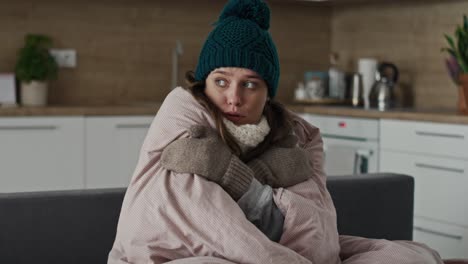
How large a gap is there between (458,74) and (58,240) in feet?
8.08

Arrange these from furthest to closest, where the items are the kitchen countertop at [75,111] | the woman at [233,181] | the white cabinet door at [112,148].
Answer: the white cabinet door at [112,148] → the kitchen countertop at [75,111] → the woman at [233,181]

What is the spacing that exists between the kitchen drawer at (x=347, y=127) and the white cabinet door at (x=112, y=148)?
0.89 meters

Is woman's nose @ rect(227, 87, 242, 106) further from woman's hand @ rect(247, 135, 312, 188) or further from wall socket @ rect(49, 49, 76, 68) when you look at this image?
wall socket @ rect(49, 49, 76, 68)

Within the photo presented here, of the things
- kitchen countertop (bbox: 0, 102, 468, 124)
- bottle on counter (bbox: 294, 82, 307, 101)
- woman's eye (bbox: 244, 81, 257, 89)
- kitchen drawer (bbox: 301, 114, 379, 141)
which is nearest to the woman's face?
woman's eye (bbox: 244, 81, 257, 89)

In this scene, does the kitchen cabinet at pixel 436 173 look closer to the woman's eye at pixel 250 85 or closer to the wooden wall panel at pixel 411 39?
the wooden wall panel at pixel 411 39

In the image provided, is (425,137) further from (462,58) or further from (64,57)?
(64,57)

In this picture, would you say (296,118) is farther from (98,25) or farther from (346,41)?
(346,41)

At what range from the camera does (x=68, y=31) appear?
15.0 ft

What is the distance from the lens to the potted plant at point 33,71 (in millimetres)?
4316

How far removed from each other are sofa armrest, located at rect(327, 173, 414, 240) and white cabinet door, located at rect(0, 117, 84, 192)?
1676 millimetres

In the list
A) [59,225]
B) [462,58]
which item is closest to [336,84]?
→ [462,58]

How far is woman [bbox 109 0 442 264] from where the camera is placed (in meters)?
1.88

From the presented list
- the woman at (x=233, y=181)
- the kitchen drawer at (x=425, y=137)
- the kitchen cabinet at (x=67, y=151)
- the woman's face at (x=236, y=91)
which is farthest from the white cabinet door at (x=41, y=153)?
the woman's face at (x=236, y=91)

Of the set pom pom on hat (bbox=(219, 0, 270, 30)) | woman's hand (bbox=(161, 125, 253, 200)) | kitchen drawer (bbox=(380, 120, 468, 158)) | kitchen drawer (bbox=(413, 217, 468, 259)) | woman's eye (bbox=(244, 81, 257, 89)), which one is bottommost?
kitchen drawer (bbox=(413, 217, 468, 259))
